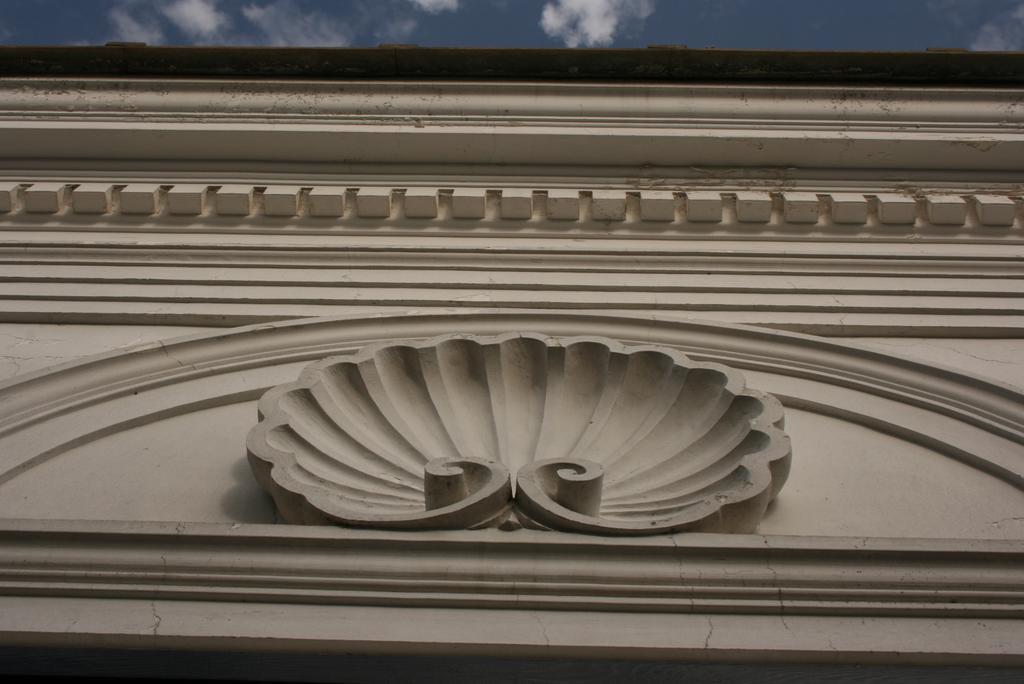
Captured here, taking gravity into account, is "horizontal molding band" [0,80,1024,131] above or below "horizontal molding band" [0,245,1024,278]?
above

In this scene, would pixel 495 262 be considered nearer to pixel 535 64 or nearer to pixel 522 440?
pixel 522 440

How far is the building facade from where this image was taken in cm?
247

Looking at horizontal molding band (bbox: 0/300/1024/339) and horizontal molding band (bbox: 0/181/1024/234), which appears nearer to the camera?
horizontal molding band (bbox: 0/300/1024/339)

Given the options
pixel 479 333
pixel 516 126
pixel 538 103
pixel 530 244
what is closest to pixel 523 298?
pixel 479 333

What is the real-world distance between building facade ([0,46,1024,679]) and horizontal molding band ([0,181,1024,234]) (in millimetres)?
20

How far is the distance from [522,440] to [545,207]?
56.9 inches

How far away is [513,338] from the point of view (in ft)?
11.9

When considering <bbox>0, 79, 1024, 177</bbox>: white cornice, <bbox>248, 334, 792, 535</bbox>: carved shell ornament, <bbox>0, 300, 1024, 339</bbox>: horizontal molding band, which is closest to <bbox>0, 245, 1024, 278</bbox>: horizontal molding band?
<bbox>0, 300, 1024, 339</bbox>: horizontal molding band

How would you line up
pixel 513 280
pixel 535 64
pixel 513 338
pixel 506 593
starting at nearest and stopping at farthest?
1. pixel 506 593
2. pixel 513 338
3. pixel 513 280
4. pixel 535 64

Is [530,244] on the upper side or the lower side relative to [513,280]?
upper

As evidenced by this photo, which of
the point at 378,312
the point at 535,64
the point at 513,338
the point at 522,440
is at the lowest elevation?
the point at 522,440

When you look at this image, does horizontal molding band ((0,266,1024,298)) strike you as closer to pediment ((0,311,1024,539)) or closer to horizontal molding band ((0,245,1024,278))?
horizontal molding band ((0,245,1024,278))

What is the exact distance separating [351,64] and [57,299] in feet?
6.51

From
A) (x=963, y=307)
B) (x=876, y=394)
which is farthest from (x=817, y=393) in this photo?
(x=963, y=307)
